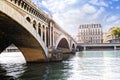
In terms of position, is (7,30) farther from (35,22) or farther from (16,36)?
(35,22)

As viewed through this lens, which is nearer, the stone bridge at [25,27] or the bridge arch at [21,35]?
the bridge arch at [21,35]

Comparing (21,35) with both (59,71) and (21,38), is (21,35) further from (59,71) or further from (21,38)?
(59,71)

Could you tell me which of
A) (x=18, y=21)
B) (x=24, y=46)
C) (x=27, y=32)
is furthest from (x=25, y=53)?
(x=18, y=21)

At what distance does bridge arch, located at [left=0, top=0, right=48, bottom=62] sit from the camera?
25.5 meters

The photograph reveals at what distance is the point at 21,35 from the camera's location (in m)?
34.5

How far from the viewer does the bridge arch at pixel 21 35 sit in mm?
25516

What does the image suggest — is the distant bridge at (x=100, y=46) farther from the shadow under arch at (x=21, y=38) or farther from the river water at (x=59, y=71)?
the shadow under arch at (x=21, y=38)

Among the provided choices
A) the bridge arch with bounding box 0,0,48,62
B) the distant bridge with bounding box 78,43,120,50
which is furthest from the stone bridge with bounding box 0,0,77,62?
the distant bridge with bounding box 78,43,120,50

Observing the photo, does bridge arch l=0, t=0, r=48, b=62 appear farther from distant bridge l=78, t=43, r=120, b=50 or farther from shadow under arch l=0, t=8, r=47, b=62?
distant bridge l=78, t=43, r=120, b=50

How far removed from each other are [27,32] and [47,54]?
13.0 metres

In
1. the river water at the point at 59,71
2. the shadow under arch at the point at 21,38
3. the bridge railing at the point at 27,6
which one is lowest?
the river water at the point at 59,71

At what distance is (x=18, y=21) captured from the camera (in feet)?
89.6

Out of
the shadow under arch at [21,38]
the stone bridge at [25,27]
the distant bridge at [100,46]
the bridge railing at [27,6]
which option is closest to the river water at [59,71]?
the shadow under arch at [21,38]

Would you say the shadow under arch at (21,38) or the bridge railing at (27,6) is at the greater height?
the bridge railing at (27,6)
